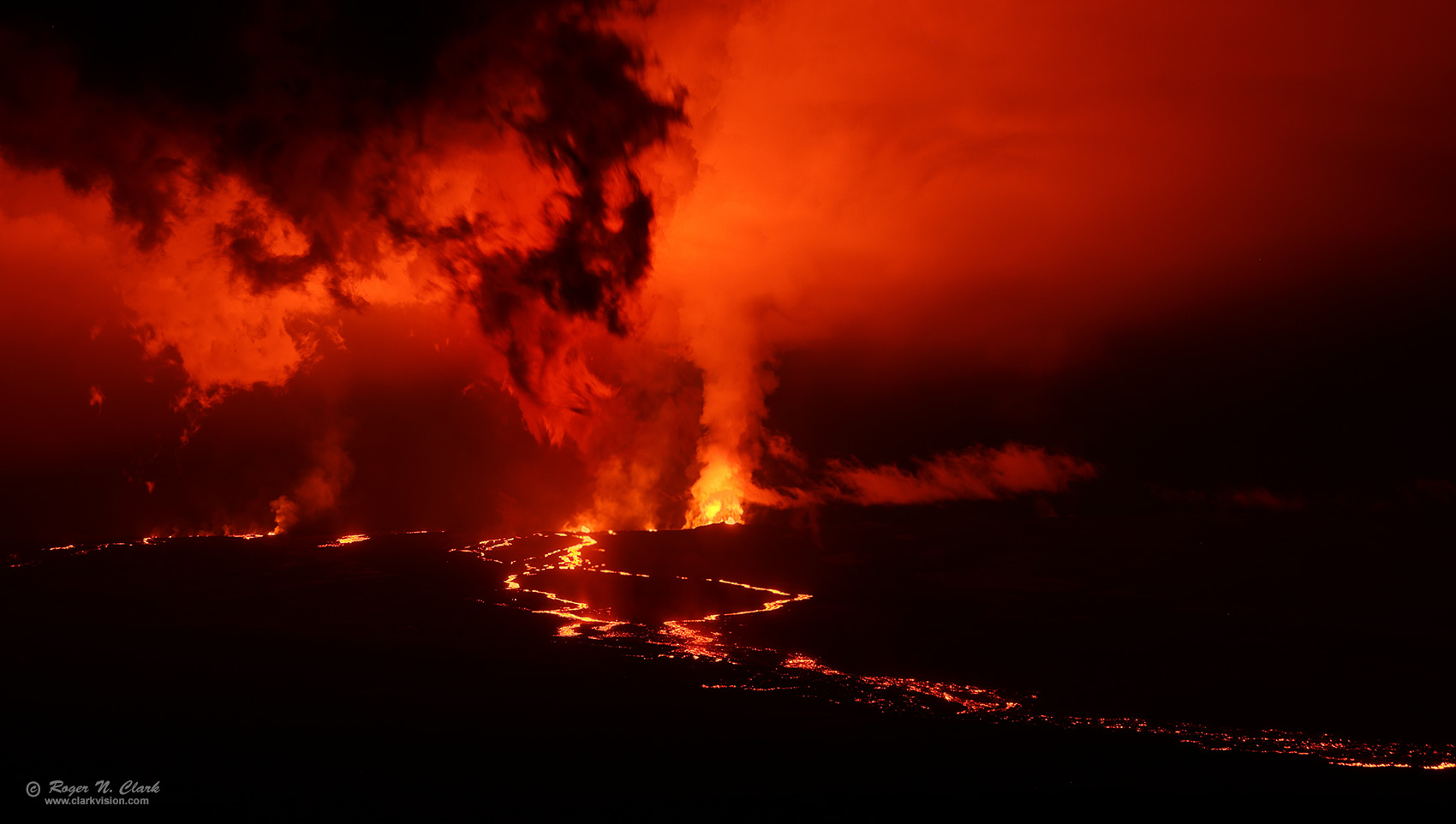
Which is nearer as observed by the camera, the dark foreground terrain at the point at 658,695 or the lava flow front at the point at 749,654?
the dark foreground terrain at the point at 658,695

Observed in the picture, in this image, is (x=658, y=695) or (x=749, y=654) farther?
(x=749, y=654)

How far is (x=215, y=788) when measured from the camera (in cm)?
1411

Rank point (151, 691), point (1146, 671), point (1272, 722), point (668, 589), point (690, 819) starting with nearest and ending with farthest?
point (690, 819), point (151, 691), point (1272, 722), point (1146, 671), point (668, 589)

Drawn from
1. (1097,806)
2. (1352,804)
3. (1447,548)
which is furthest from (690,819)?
(1447,548)

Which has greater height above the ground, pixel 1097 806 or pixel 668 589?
pixel 668 589

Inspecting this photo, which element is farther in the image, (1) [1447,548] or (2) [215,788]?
(1) [1447,548]

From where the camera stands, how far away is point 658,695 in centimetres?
2144

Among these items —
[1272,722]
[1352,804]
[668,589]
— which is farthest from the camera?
[668,589]

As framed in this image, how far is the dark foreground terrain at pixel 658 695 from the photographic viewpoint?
15188 millimetres

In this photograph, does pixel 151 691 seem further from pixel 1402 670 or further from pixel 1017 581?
pixel 1017 581

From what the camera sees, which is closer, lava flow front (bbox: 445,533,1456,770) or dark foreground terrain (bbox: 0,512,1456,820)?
dark foreground terrain (bbox: 0,512,1456,820)

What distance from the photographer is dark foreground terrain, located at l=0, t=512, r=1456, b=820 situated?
15.2m

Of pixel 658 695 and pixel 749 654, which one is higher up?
pixel 749 654

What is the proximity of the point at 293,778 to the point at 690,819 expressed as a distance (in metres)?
7.78
